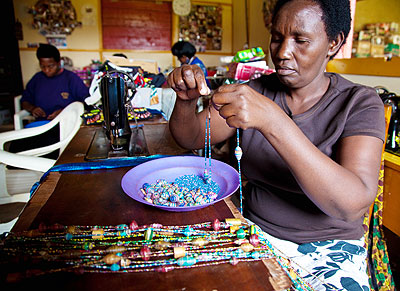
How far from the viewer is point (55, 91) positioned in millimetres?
3467

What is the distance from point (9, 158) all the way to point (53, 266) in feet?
3.87

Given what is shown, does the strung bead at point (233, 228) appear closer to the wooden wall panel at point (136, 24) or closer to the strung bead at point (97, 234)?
the strung bead at point (97, 234)

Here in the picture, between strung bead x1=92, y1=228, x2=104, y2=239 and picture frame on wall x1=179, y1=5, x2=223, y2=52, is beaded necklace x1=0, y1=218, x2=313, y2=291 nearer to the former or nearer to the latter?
strung bead x1=92, y1=228, x2=104, y2=239

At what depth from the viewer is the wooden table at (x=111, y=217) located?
0.60 meters

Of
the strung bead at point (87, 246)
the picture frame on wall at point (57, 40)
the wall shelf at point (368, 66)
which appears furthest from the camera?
the picture frame on wall at point (57, 40)

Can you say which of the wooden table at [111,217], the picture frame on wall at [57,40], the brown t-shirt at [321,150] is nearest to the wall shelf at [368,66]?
the brown t-shirt at [321,150]

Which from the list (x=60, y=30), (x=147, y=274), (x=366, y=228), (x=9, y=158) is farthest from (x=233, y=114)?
(x=60, y=30)

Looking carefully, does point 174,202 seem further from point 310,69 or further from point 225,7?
point 225,7

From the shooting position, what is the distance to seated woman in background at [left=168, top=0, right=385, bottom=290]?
786 millimetres

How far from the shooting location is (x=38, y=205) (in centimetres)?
91

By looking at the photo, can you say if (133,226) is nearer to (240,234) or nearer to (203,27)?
(240,234)

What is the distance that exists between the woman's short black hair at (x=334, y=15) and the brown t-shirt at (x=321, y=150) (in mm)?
203

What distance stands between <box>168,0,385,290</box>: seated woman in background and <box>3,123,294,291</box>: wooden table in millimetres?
249

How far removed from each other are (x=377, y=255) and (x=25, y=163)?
182 centimetres
